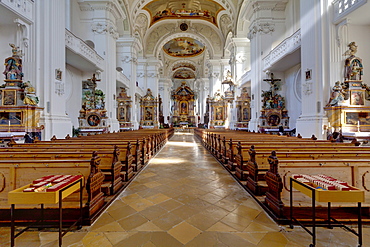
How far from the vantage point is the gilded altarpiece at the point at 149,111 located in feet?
60.7

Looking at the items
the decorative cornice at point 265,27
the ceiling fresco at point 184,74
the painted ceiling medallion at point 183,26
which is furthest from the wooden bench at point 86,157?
the ceiling fresco at point 184,74

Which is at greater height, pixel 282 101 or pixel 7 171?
pixel 282 101

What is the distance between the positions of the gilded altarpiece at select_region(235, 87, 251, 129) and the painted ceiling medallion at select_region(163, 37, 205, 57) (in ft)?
40.4

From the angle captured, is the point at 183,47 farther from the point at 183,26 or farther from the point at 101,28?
the point at 101,28

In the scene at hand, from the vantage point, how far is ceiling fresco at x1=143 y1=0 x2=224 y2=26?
1564 centimetres

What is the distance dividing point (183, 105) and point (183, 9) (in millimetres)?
17418

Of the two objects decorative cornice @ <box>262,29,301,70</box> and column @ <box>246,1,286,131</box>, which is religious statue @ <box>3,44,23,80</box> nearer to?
decorative cornice @ <box>262,29,301,70</box>

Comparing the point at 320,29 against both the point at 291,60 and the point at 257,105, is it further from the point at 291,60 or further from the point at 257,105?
the point at 257,105

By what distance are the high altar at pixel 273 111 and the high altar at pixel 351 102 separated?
396 cm

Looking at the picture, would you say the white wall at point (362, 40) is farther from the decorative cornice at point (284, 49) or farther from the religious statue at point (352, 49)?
the decorative cornice at point (284, 49)

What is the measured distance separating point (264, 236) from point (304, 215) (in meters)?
0.59

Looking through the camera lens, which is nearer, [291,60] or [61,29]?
[61,29]

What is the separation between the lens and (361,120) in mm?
5363

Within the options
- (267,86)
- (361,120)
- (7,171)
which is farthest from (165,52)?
(7,171)
